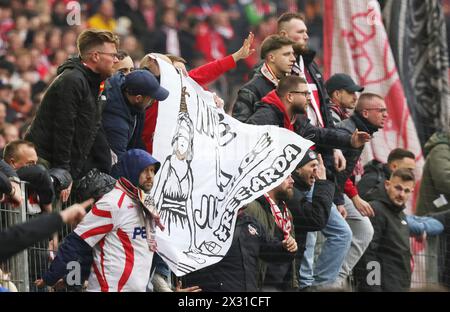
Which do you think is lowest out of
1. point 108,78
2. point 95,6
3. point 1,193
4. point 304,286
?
point 304,286

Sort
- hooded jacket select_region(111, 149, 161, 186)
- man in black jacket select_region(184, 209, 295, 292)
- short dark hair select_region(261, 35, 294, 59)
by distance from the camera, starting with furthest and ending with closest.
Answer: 1. short dark hair select_region(261, 35, 294, 59)
2. man in black jacket select_region(184, 209, 295, 292)
3. hooded jacket select_region(111, 149, 161, 186)

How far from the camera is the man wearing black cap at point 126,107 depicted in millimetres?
10789

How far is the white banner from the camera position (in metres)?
10.8

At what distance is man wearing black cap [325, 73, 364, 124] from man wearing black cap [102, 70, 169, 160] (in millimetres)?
2051

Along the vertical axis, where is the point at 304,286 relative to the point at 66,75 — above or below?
below

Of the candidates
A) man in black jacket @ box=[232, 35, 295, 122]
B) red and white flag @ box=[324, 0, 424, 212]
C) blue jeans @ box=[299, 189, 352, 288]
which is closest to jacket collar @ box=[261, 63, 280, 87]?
man in black jacket @ box=[232, 35, 295, 122]

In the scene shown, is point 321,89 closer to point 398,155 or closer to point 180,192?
point 398,155

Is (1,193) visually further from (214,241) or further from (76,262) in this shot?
(214,241)

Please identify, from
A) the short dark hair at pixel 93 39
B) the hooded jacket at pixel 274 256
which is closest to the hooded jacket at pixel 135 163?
the short dark hair at pixel 93 39

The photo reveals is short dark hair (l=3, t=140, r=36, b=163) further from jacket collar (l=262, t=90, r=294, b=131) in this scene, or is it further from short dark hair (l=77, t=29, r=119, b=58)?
jacket collar (l=262, t=90, r=294, b=131)
